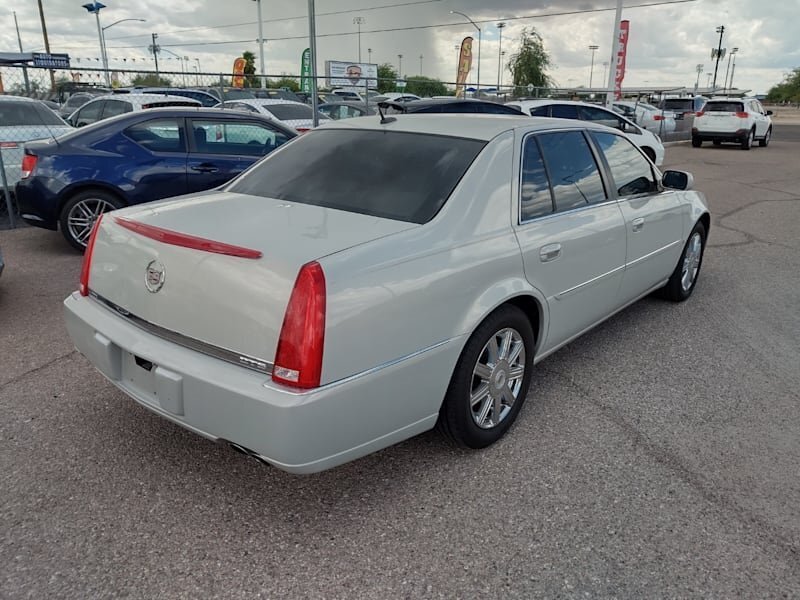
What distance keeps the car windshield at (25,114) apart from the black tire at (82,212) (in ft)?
9.61

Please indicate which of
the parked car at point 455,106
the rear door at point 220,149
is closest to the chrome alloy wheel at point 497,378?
the rear door at point 220,149

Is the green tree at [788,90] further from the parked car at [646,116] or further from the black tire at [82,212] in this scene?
the black tire at [82,212]

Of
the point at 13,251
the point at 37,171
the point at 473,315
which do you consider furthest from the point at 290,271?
the point at 13,251

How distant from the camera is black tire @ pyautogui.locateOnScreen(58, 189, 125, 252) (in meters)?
6.53

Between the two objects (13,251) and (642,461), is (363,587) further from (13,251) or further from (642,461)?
(13,251)

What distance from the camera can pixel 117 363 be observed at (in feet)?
9.09

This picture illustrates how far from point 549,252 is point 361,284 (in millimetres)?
1346

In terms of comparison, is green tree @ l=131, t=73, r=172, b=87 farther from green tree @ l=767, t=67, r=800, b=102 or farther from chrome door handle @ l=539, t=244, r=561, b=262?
green tree @ l=767, t=67, r=800, b=102

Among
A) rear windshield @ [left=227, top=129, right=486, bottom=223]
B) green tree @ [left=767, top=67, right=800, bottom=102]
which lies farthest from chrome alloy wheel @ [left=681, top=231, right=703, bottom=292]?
green tree @ [left=767, top=67, right=800, bottom=102]

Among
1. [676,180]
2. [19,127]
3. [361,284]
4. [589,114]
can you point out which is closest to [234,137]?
[19,127]

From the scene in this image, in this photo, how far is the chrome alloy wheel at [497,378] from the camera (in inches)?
120

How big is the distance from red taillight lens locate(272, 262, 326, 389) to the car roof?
4.90 ft

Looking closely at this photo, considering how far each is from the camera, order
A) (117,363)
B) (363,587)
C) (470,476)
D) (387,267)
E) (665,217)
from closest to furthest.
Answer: (363,587) < (387,267) < (117,363) < (470,476) < (665,217)

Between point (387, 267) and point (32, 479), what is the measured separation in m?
1.87
